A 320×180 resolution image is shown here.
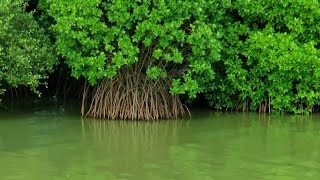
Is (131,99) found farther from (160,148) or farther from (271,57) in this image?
(271,57)

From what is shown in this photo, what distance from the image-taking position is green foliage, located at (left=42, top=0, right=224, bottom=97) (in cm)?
1066

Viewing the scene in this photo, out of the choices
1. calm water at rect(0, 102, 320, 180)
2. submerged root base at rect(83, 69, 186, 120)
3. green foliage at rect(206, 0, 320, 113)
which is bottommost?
calm water at rect(0, 102, 320, 180)

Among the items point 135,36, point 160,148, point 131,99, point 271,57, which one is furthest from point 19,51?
point 271,57

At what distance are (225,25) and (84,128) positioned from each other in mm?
4074

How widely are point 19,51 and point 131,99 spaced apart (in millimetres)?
2365

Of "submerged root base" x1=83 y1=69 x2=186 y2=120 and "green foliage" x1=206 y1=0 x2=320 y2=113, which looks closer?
"submerged root base" x1=83 y1=69 x2=186 y2=120

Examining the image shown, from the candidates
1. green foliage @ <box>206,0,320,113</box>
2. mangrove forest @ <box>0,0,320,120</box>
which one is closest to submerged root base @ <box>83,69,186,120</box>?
mangrove forest @ <box>0,0,320,120</box>

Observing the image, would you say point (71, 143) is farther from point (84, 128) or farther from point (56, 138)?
point (84, 128)

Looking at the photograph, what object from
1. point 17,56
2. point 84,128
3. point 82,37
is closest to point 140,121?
point 84,128

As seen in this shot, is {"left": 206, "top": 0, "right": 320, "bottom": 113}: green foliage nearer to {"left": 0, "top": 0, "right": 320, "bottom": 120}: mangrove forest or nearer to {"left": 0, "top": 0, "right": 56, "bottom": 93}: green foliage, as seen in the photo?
{"left": 0, "top": 0, "right": 320, "bottom": 120}: mangrove forest

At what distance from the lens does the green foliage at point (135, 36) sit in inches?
420

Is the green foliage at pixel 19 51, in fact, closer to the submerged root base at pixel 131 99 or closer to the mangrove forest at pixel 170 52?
the mangrove forest at pixel 170 52

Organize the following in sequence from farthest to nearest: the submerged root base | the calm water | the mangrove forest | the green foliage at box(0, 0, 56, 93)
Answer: the submerged root base → the green foliage at box(0, 0, 56, 93) → the mangrove forest → the calm water

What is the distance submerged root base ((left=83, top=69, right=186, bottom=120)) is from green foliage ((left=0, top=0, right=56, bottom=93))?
1259mm
